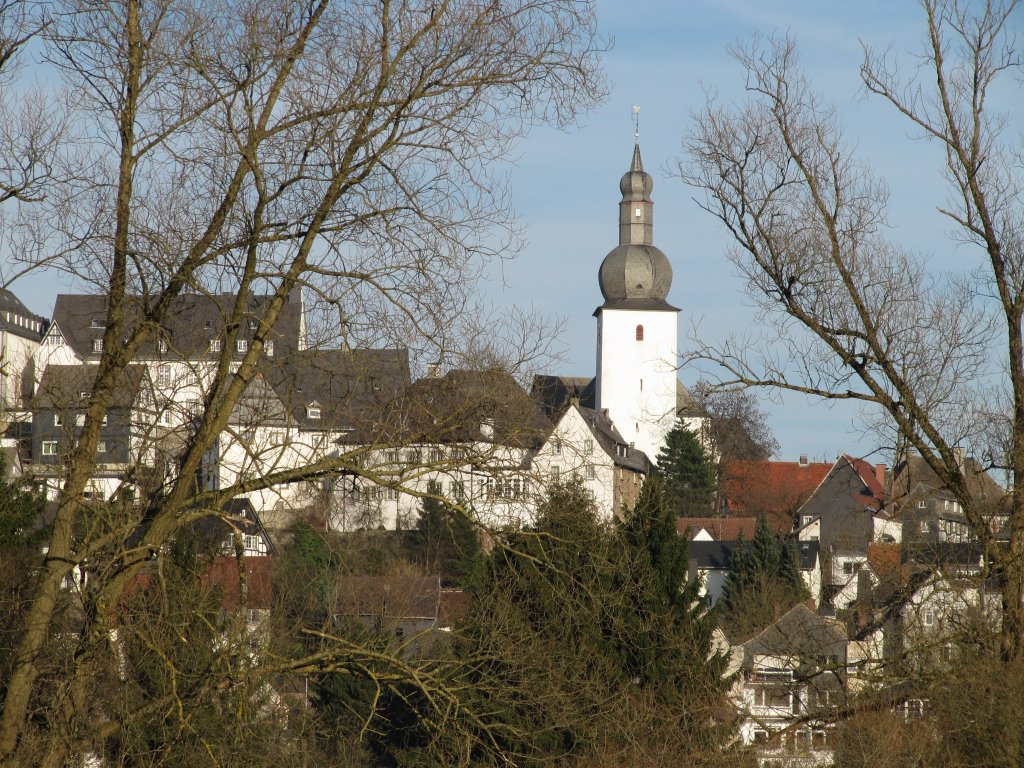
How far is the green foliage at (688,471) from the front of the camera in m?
63.9

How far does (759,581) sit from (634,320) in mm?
42509

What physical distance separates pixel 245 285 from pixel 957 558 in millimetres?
7285

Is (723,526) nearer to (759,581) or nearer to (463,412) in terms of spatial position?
(759,581)

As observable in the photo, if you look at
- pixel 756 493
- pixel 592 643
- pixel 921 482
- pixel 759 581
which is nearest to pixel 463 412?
pixel 921 482

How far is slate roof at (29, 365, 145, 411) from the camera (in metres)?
6.94

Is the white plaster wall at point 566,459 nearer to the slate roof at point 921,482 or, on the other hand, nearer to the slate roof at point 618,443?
the slate roof at point 921,482

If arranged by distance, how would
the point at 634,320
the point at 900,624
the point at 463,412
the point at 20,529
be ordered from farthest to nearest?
the point at 634,320 < the point at 20,529 < the point at 900,624 < the point at 463,412

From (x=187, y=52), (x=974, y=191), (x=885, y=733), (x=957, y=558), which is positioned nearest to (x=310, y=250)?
(x=187, y=52)

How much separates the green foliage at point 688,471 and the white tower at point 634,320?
9.85 meters

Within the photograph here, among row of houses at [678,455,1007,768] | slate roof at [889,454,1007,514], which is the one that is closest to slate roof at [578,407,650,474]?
row of houses at [678,455,1007,768]

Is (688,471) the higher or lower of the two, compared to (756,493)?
higher

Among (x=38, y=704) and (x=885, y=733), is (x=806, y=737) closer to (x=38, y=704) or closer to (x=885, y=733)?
(x=885, y=733)

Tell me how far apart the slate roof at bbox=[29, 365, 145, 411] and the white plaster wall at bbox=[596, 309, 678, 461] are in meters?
67.5

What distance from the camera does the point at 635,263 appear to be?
81.9 m
